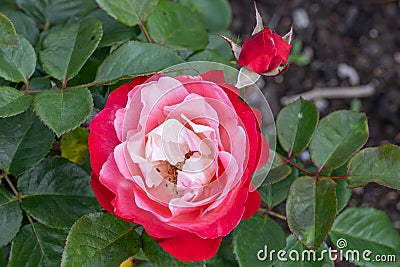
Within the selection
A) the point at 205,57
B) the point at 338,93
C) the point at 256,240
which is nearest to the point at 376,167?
the point at 256,240

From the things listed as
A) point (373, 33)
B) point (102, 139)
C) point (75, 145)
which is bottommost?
point (373, 33)

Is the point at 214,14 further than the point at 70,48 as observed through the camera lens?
Yes

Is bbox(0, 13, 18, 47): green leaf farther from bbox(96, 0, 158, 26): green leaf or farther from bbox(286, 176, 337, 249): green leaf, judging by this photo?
bbox(286, 176, 337, 249): green leaf

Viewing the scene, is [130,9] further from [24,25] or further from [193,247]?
[193,247]

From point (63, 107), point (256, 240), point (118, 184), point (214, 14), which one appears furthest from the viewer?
point (214, 14)

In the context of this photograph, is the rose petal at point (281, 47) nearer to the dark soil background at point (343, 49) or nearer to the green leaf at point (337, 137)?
the green leaf at point (337, 137)

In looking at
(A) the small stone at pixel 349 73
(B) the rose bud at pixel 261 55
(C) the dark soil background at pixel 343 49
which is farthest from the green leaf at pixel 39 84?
(A) the small stone at pixel 349 73

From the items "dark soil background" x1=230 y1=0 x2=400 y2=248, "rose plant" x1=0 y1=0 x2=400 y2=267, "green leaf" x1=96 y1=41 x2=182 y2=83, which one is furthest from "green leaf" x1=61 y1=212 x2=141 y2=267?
"dark soil background" x1=230 y1=0 x2=400 y2=248
